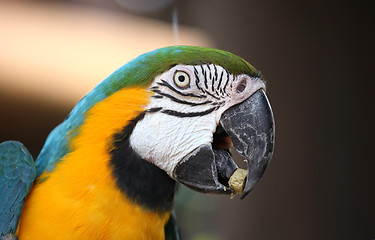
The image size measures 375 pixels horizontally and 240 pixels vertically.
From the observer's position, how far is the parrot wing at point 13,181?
1388 mm

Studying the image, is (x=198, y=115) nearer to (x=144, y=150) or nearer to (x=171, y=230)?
(x=144, y=150)

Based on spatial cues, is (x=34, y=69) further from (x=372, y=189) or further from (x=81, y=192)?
(x=372, y=189)

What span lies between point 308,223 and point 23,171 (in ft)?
8.89

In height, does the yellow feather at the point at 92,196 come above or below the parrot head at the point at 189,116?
below

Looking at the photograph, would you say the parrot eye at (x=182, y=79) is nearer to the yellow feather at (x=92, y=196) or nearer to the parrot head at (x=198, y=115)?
the parrot head at (x=198, y=115)

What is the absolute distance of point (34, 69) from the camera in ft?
11.3

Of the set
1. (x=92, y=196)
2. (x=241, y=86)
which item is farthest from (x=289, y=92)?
(x=92, y=196)

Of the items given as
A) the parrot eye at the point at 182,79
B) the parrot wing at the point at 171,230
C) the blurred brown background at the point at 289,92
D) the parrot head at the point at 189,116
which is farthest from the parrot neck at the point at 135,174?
the blurred brown background at the point at 289,92

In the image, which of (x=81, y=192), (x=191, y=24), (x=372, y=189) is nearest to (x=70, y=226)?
(x=81, y=192)

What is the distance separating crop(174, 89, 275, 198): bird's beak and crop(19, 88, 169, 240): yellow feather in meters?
0.21

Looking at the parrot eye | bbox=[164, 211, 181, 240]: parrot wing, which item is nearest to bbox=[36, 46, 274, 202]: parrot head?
the parrot eye

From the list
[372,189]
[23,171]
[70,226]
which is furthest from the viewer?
[372,189]

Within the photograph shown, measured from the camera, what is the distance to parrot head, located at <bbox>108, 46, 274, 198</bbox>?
140 centimetres

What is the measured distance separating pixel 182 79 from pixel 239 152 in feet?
1.01
